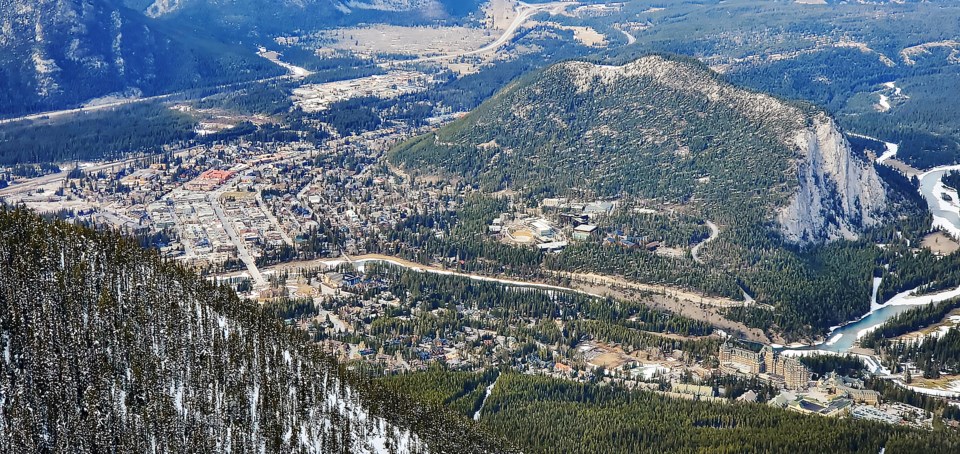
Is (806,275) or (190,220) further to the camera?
(190,220)

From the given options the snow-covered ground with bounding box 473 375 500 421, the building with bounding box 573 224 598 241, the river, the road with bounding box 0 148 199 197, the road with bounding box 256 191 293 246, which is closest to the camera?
the snow-covered ground with bounding box 473 375 500 421

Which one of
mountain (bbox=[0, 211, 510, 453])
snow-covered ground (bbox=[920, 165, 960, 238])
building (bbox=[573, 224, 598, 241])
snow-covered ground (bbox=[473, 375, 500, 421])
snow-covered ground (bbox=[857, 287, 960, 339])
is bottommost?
snow-covered ground (bbox=[920, 165, 960, 238])

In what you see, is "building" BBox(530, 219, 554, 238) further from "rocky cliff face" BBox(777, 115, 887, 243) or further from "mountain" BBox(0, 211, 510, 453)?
"mountain" BBox(0, 211, 510, 453)

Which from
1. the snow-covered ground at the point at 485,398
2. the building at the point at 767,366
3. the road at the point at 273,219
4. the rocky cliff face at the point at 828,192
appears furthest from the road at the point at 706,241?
the road at the point at 273,219

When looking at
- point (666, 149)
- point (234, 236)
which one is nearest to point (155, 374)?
point (234, 236)

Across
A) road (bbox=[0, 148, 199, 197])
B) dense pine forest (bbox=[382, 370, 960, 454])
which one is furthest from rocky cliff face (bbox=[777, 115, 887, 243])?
road (bbox=[0, 148, 199, 197])

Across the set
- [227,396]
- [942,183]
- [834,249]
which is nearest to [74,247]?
[227,396]

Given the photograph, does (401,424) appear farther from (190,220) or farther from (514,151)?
(514,151)

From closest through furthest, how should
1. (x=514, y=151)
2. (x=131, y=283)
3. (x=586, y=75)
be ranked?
1. (x=131, y=283)
2. (x=514, y=151)
3. (x=586, y=75)
